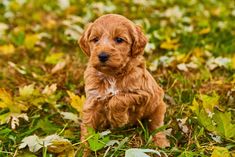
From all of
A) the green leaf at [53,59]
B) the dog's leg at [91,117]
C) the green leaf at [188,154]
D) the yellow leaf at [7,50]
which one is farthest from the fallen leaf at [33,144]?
the yellow leaf at [7,50]

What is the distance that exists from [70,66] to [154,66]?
73 centimetres

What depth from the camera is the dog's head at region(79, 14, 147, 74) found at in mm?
2893

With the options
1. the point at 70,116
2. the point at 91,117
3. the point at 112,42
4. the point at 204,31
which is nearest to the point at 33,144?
the point at 91,117

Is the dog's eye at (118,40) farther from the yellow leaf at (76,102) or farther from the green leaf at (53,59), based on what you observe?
the green leaf at (53,59)

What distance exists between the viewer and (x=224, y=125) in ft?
9.89

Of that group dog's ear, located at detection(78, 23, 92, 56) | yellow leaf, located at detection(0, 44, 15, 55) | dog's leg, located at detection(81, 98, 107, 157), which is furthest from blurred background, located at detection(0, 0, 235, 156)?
dog's ear, located at detection(78, 23, 92, 56)

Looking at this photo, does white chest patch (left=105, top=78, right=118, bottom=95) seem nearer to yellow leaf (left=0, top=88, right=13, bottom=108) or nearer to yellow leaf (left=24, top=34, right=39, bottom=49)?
yellow leaf (left=0, top=88, right=13, bottom=108)

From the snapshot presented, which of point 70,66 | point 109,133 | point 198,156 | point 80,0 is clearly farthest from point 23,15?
point 198,156

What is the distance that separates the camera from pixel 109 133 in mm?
3211

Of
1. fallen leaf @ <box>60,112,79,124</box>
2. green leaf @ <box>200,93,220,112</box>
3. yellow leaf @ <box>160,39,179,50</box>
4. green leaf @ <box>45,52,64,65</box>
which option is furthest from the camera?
yellow leaf @ <box>160,39,179,50</box>

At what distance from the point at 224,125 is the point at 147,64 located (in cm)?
146

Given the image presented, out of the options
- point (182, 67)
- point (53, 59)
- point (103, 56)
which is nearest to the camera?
point (103, 56)

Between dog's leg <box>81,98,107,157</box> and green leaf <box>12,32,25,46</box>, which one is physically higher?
green leaf <box>12,32,25,46</box>

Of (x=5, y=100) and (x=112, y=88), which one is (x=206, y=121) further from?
(x=5, y=100)
